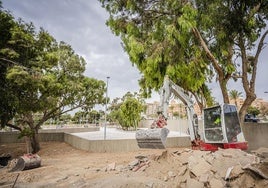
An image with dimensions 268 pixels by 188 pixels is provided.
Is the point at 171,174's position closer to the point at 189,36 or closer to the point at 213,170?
the point at 213,170

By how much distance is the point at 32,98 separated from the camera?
480 inches

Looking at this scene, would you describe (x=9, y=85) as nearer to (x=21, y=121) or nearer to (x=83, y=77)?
(x=21, y=121)

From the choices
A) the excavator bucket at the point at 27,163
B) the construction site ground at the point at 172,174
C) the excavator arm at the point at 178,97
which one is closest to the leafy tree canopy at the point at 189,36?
the excavator arm at the point at 178,97

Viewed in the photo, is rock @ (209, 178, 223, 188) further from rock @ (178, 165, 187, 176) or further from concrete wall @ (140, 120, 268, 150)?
concrete wall @ (140, 120, 268, 150)

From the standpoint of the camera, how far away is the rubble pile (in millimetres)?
5785

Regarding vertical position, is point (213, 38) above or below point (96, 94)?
above

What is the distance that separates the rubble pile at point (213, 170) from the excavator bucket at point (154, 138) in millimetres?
980

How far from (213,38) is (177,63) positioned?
98.0 inches

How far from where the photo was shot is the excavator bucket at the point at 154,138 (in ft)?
22.7

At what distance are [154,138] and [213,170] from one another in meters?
1.86

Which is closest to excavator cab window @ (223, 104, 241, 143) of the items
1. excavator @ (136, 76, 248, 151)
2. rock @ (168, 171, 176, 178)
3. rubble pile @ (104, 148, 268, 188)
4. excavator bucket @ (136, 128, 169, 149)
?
excavator @ (136, 76, 248, 151)

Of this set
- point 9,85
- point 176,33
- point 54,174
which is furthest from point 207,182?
point 9,85

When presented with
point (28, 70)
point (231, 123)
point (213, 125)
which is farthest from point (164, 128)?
point (28, 70)

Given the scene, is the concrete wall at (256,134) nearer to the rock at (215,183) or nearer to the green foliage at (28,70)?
the rock at (215,183)
